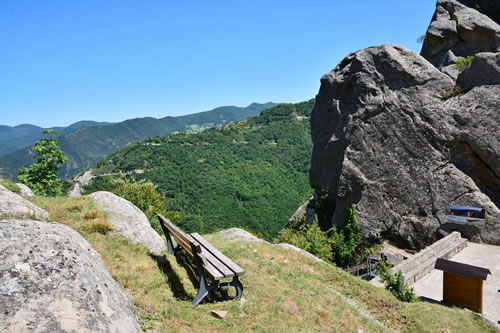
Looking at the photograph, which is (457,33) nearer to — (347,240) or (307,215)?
(307,215)

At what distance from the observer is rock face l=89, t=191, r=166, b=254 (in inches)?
305

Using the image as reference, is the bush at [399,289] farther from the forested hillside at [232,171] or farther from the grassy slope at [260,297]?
the forested hillside at [232,171]

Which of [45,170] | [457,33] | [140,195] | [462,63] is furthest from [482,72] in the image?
[45,170]

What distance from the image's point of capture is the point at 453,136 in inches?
703

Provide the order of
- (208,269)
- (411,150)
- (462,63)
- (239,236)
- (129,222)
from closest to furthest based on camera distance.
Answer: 1. (208,269)
2. (129,222)
3. (239,236)
4. (411,150)
5. (462,63)

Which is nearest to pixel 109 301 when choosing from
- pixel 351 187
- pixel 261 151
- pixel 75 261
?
pixel 75 261

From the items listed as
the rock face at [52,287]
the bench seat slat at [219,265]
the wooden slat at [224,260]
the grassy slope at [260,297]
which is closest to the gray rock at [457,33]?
the grassy slope at [260,297]

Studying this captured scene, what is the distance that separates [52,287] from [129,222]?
15.2 feet

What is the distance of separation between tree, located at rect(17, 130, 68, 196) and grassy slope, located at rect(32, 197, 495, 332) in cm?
643

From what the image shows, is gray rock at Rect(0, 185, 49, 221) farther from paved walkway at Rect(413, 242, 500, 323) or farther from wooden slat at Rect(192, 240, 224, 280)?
paved walkway at Rect(413, 242, 500, 323)

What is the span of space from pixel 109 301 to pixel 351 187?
1830 cm

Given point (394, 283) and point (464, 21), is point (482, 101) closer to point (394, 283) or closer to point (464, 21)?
point (464, 21)

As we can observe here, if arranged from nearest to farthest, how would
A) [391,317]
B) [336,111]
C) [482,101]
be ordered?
[391,317], [482,101], [336,111]

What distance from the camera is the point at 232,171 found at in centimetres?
8606
